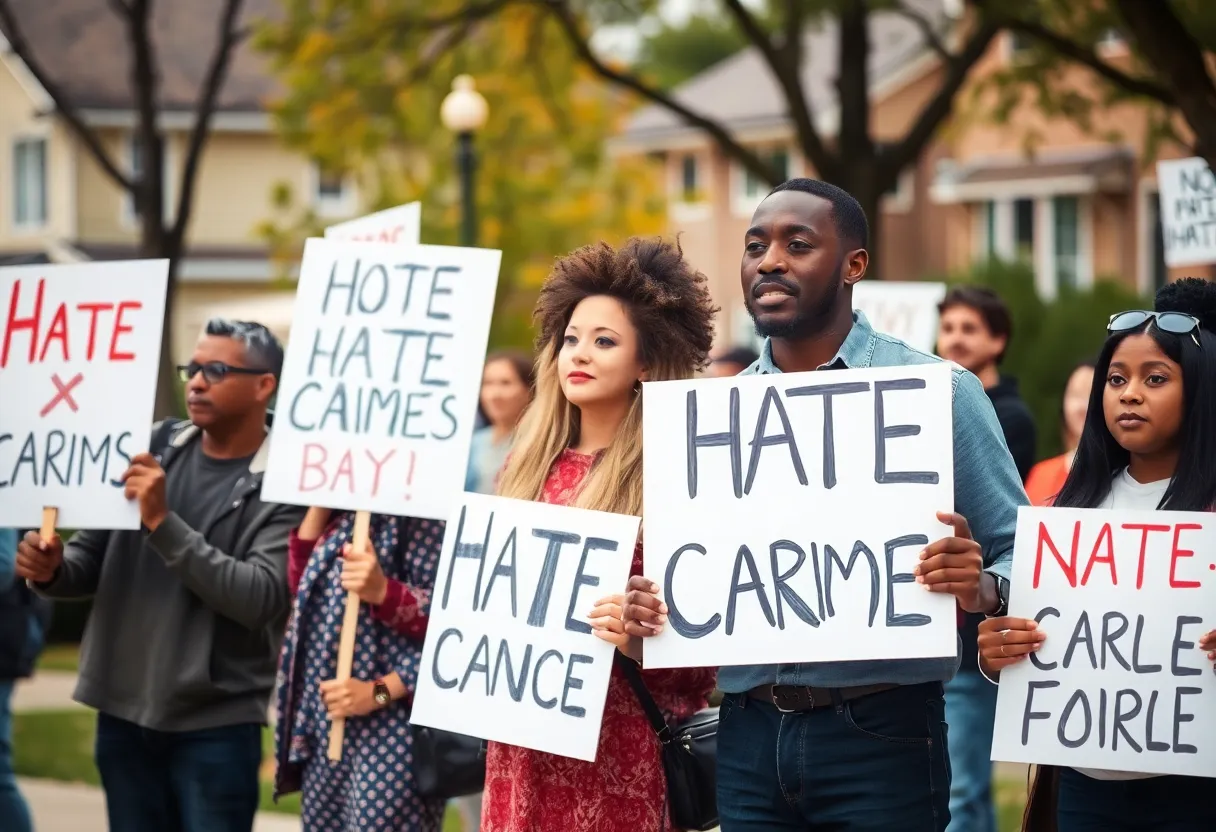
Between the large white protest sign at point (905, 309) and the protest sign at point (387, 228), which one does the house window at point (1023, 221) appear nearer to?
the large white protest sign at point (905, 309)

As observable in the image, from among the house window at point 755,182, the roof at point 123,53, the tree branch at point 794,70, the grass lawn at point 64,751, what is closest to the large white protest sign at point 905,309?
the grass lawn at point 64,751

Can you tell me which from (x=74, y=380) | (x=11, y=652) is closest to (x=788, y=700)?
(x=74, y=380)

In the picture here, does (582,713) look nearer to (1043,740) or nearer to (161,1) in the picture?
(1043,740)

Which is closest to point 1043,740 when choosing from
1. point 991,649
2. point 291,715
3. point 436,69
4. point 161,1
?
point 991,649

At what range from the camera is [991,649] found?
3828mm

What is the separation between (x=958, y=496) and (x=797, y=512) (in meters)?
0.39

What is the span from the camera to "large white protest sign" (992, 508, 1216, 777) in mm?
3789

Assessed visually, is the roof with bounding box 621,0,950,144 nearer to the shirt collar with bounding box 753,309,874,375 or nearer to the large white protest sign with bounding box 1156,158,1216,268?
the large white protest sign with bounding box 1156,158,1216,268

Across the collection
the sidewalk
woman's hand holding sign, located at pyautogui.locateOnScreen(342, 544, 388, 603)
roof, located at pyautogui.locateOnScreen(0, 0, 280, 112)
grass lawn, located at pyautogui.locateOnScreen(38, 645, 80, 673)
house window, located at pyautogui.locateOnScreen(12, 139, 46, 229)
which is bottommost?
the sidewalk

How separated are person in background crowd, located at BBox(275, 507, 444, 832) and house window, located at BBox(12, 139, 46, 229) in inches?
1264

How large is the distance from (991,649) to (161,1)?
35393 mm

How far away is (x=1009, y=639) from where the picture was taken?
12.5ft

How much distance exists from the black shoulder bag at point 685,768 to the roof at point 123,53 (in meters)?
31.2

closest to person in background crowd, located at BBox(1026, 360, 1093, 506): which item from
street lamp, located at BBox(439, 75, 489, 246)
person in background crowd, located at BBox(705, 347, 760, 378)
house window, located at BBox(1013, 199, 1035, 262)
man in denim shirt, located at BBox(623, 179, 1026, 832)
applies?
person in background crowd, located at BBox(705, 347, 760, 378)
